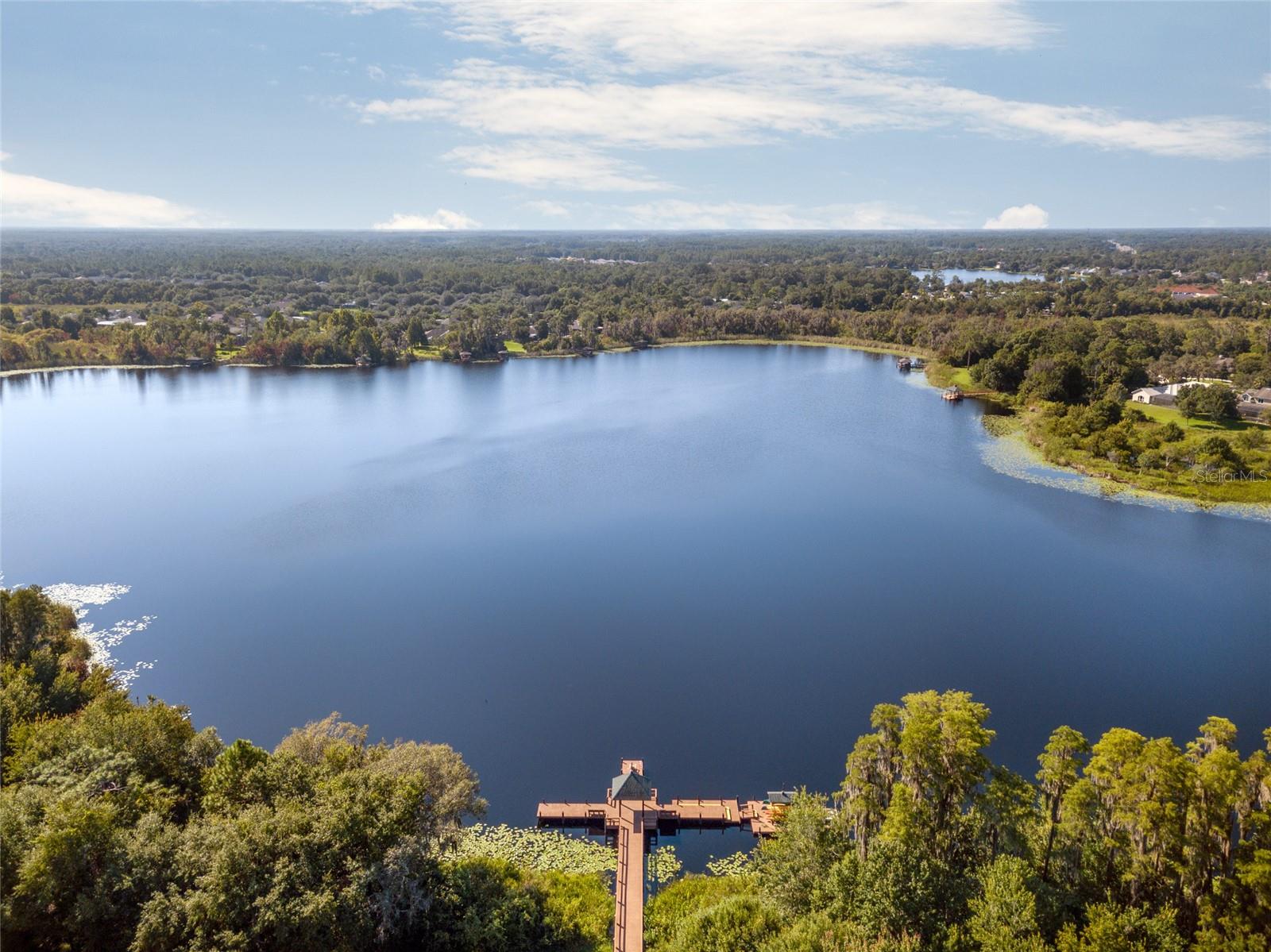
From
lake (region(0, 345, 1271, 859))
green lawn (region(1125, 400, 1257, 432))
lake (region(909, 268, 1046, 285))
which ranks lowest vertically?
lake (region(0, 345, 1271, 859))

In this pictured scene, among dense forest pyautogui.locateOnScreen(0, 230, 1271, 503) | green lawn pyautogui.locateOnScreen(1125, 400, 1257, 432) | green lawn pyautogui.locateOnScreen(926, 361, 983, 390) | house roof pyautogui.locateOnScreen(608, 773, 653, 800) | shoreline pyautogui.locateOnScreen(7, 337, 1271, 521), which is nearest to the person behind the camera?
house roof pyautogui.locateOnScreen(608, 773, 653, 800)

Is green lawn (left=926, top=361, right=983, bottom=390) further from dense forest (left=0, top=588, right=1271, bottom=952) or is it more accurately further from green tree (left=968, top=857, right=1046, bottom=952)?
green tree (left=968, top=857, right=1046, bottom=952)

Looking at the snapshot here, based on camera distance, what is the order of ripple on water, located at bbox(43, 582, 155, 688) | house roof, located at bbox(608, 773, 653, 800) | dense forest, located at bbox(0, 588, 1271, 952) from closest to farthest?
dense forest, located at bbox(0, 588, 1271, 952)
house roof, located at bbox(608, 773, 653, 800)
ripple on water, located at bbox(43, 582, 155, 688)

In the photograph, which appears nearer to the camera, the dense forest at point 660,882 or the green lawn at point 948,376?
the dense forest at point 660,882

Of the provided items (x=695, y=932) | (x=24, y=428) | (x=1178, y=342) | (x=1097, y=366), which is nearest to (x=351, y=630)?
(x=695, y=932)

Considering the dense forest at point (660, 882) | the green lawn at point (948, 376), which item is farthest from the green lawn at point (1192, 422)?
the dense forest at point (660, 882)

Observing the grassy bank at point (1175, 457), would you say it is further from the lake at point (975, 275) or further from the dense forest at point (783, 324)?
the lake at point (975, 275)

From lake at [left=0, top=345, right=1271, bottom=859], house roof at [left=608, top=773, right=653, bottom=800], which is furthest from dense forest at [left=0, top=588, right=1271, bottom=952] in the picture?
lake at [left=0, top=345, right=1271, bottom=859]
